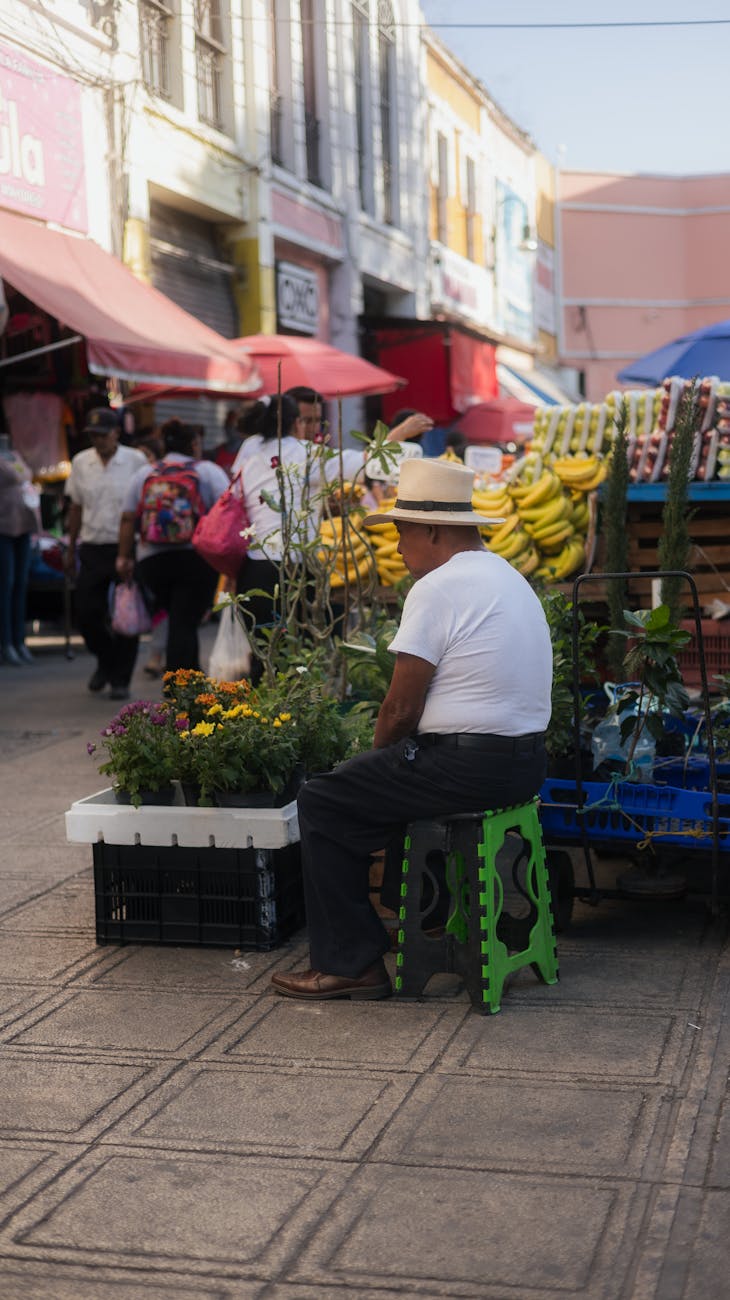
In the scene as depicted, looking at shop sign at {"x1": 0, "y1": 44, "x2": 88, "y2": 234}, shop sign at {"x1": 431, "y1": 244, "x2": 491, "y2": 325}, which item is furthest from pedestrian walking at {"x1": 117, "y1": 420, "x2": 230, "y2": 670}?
shop sign at {"x1": 431, "y1": 244, "x2": 491, "y2": 325}

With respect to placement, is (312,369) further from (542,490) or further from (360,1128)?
(360,1128)

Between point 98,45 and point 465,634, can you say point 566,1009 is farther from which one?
point 98,45

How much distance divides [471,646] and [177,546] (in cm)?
563

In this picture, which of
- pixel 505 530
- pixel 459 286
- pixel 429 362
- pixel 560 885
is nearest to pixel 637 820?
pixel 560 885

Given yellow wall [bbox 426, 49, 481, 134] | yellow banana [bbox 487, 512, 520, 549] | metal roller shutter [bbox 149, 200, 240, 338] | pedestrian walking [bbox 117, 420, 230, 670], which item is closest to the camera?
yellow banana [bbox 487, 512, 520, 549]

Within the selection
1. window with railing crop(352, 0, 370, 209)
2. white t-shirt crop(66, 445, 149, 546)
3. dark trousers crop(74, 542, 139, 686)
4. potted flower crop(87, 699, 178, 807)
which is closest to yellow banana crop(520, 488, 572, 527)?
potted flower crop(87, 699, 178, 807)

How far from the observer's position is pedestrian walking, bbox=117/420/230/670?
9.98 metres

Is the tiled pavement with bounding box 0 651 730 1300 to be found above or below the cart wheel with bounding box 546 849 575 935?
below

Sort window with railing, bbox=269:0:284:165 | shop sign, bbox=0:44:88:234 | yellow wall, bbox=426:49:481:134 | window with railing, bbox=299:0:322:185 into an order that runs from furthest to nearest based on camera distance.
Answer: yellow wall, bbox=426:49:481:134, window with railing, bbox=299:0:322:185, window with railing, bbox=269:0:284:165, shop sign, bbox=0:44:88:234

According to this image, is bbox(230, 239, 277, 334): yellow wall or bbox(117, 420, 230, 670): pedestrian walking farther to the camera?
bbox(230, 239, 277, 334): yellow wall

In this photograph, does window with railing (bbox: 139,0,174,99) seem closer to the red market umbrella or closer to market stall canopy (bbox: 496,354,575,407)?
the red market umbrella


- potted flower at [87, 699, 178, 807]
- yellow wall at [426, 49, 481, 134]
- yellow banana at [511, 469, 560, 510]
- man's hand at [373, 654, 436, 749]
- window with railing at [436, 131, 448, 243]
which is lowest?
potted flower at [87, 699, 178, 807]

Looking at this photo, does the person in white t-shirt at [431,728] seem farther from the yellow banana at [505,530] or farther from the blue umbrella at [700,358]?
the blue umbrella at [700,358]

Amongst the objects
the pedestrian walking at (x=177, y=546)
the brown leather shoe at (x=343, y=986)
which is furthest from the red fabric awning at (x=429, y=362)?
the brown leather shoe at (x=343, y=986)
